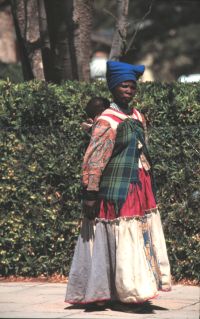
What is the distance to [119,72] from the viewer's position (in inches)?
302

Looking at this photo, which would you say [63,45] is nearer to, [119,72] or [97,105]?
[97,105]

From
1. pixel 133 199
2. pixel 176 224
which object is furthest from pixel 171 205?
pixel 133 199

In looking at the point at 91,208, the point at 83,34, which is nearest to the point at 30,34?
the point at 83,34

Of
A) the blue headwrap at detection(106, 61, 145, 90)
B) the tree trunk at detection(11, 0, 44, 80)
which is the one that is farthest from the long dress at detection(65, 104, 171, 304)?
the tree trunk at detection(11, 0, 44, 80)

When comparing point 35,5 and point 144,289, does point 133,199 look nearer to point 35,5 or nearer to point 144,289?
point 144,289

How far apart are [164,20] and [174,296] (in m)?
31.3

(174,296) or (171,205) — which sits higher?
(171,205)

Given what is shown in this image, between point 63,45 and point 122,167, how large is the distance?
14.0 ft

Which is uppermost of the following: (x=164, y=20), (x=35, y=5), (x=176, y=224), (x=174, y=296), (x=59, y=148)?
(x=164, y=20)

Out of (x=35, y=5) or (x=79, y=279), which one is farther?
(x=35, y=5)

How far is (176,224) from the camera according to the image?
30.1ft

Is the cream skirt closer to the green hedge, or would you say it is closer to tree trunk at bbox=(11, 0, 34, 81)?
the green hedge

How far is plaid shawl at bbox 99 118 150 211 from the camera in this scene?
760 cm

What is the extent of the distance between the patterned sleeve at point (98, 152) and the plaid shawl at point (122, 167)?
7cm
